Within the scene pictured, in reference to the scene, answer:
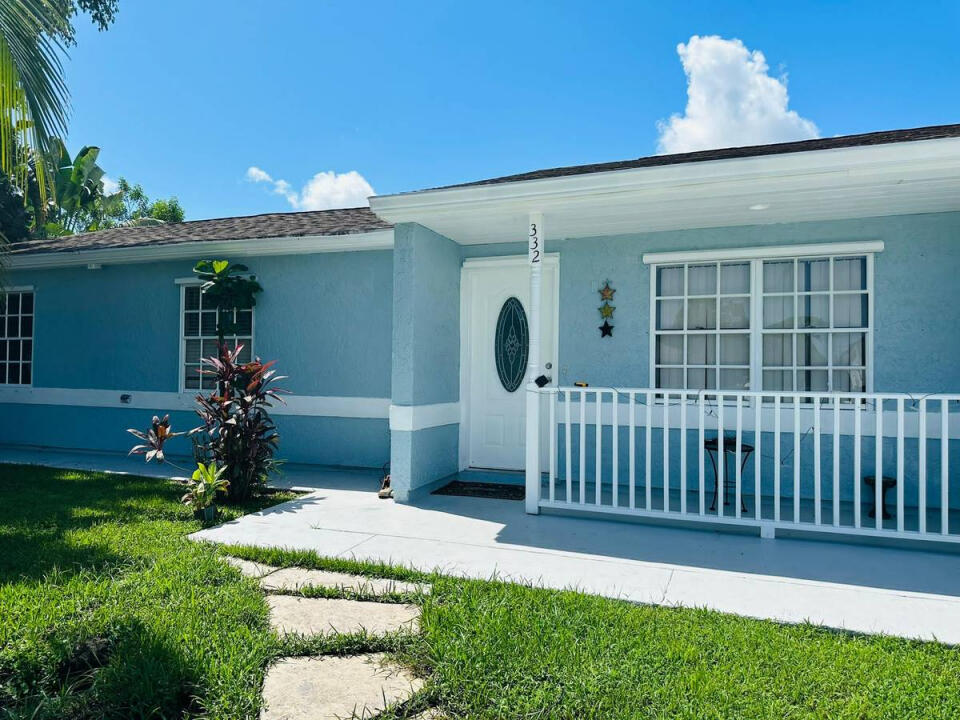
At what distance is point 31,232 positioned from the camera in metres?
26.5

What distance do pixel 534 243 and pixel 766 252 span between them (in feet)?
7.78

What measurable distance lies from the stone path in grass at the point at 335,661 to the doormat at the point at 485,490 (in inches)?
96.5

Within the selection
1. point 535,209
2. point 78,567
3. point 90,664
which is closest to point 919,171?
point 535,209

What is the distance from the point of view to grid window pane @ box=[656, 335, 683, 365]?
20.6ft

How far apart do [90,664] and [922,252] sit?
6.88 m

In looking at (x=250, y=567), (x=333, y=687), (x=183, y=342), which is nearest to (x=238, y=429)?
(x=250, y=567)

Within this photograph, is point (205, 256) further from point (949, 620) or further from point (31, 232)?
point (31, 232)

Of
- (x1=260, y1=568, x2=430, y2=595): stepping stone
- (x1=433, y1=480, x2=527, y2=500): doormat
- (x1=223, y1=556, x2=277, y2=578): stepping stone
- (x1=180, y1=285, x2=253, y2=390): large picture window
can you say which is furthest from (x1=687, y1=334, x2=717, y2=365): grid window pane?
(x1=180, y1=285, x2=253, y2=390): large picture window

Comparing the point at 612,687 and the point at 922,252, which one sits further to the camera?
the point at 922,252

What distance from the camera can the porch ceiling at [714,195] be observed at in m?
4.31

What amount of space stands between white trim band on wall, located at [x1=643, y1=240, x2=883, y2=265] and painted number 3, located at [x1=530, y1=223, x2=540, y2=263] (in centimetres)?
148

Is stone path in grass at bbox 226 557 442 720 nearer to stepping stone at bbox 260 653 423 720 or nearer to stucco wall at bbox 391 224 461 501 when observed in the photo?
stepping stone at bbox 260 653 423 720

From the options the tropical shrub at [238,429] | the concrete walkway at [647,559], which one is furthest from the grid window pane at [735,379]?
the tropical shrub at [238,429]

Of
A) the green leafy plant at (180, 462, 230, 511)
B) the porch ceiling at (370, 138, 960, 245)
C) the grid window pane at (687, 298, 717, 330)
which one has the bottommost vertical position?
the green leafy plant at (180, 462, 230, 511)
